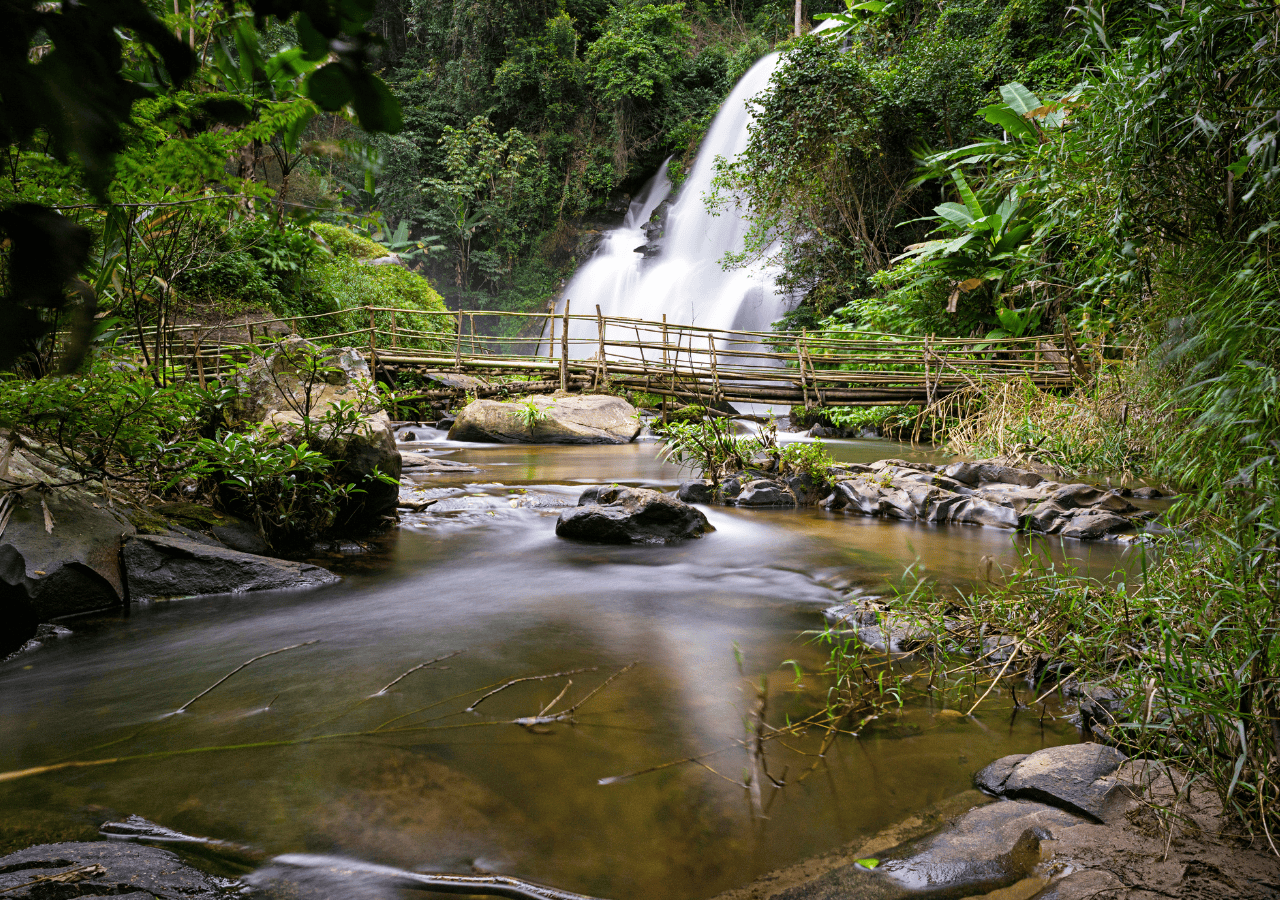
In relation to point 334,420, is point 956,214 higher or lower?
higher

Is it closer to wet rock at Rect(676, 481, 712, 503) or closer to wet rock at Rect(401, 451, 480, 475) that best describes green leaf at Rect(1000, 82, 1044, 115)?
wet rock at Rect(676, 481, 712, 503)

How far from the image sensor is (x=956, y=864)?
153 centimetres

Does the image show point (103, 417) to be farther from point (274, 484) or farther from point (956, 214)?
point (956, 214)

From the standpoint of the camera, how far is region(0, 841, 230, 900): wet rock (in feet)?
4.23

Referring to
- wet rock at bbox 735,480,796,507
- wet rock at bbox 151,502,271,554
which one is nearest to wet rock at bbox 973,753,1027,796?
wet rock at bbox 151,502,271,554

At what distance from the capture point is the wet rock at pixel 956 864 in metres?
1.48

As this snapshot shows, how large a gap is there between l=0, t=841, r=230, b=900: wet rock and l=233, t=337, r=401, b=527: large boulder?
280 cm

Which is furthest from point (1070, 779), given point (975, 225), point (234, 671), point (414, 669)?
point (975, 225)

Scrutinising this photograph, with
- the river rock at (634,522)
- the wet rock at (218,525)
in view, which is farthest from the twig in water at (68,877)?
the river rock at (634,522)

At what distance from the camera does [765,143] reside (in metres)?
13.1

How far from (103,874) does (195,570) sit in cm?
228

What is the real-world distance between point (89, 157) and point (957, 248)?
436 inches

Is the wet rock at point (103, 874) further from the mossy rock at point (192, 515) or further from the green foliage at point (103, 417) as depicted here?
the mossy rock at point (192, 515)

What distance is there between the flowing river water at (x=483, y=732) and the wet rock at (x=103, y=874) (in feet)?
0.54
